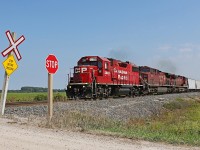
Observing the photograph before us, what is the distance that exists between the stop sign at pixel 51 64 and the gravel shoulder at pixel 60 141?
105 inches

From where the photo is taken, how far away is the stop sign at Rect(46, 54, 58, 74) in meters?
12.1

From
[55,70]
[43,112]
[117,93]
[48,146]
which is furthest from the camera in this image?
[117,93]

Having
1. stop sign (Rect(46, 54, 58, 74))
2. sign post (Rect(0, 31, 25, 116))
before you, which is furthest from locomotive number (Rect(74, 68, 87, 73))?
stop sign (Rect(46, 54, 58, 74))

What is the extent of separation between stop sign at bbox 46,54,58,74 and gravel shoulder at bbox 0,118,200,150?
2668 millimetres

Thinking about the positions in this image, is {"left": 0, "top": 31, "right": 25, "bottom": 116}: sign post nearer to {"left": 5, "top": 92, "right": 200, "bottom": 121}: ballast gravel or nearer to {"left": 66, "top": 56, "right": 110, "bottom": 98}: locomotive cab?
{"left": 5, "top": 92, "right": 200, "bottom": 121}: ballast gravel

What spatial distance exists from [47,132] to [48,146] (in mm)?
1915

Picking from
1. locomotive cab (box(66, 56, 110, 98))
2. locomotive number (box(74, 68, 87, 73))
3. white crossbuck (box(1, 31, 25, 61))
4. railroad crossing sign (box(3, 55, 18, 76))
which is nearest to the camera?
white crossbuck (box(1, 31, 25, 61))

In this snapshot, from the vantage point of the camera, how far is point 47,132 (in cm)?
958

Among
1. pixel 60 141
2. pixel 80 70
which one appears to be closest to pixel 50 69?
pixel 60 141

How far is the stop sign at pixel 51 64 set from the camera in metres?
12.1

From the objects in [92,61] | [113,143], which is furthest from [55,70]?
[92,61]

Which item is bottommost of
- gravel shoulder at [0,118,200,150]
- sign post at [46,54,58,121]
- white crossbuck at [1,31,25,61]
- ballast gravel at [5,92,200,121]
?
gravel shoulder at [0,118,200,150]

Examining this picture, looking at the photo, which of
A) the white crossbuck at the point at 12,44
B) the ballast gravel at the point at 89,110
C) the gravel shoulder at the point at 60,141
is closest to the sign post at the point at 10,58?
the white crossbuck at the point at 12,44

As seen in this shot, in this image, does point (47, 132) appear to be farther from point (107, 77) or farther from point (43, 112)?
point (107, 77)
